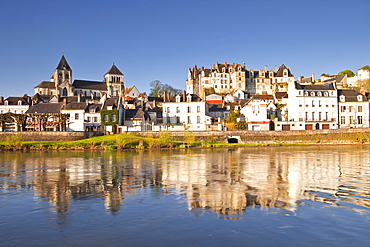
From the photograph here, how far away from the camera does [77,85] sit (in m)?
118

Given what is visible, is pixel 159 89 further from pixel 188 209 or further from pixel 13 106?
pixel 188 209

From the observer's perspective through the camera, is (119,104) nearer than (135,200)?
No

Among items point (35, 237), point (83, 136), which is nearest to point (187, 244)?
point (35, 237)

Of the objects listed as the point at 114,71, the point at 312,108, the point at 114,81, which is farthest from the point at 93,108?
the point at 114,71

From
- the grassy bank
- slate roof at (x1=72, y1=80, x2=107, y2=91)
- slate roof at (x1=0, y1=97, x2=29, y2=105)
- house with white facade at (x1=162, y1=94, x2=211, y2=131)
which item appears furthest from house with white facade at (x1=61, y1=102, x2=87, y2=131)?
slate roof at (x1=72, y1=80, x2=107, y2=91)

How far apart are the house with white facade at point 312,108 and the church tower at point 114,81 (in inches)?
2674

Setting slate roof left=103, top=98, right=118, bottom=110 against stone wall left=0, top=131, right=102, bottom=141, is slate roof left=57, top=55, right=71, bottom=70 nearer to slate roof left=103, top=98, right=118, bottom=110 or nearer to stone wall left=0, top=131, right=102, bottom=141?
slate roof left=103, top=98, right=118, bottom=110

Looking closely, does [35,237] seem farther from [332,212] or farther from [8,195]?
[332,212]

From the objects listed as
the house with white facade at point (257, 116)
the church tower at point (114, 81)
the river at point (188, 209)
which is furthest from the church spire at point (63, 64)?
the river at point (188, 209)

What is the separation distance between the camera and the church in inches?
4547

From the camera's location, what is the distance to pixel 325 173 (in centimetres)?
2264

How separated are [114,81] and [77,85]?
40.3ft

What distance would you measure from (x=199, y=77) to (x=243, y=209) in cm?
10096

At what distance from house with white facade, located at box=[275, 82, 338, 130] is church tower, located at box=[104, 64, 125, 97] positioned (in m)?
67.9
